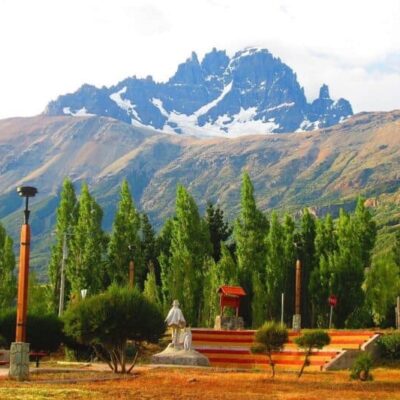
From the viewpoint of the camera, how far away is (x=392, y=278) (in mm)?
56625

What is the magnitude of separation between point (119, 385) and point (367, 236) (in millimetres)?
40813

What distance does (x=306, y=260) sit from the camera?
61.8 metres

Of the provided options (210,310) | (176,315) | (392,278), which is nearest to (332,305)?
(392,278)

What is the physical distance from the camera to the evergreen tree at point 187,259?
60.2 m

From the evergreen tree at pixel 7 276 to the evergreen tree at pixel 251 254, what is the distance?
19423mm

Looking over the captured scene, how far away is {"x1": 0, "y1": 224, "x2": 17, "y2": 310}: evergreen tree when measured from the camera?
67.7 meters

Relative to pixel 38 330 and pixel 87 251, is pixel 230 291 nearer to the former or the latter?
pixel 38 330

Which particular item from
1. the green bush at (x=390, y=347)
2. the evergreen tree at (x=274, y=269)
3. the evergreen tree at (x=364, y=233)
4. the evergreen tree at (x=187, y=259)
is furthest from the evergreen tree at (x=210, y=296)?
the green bush at (x=390, y=347)

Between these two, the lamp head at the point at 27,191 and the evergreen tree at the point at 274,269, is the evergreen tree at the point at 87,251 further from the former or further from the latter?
the lamp head at the point at 27,191

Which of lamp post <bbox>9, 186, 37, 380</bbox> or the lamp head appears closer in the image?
lamp post <bbox>9, 186, 37, 380</bbox>

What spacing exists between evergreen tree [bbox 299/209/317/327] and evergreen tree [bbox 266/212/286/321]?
5.94ft

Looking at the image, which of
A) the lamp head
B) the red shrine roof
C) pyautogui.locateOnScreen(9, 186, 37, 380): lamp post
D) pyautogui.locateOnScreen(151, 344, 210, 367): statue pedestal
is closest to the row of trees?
the red shrine roof

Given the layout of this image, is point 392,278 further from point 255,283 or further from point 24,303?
point 24,303

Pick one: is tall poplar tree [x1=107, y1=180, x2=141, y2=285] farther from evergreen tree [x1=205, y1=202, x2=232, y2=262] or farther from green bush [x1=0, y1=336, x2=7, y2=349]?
green bush [x1=0, y1=336, x2=7, y2=349]
